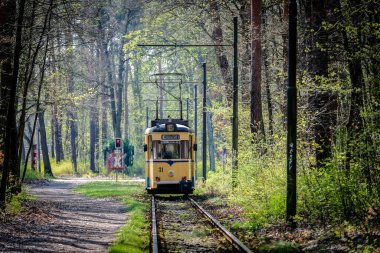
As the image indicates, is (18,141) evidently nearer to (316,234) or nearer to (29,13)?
→ (29,13)

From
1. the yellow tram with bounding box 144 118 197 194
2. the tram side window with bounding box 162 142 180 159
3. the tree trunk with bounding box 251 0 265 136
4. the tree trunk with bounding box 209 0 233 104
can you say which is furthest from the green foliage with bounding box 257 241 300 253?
the tree trunk with bounding box 209 0 233 104

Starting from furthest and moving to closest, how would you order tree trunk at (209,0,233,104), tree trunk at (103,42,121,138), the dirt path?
tree trunk at (103,42,121,138) → tree trunk at (209,0,233,104) → the dirt path

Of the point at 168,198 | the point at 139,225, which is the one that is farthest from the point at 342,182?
the point at 168,198

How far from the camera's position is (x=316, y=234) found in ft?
41.8

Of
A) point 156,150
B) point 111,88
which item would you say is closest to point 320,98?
point 156,150

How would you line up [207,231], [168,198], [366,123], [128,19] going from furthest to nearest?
[128,19], [168,198], [207,231], [366,123]

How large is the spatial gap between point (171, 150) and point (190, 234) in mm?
12460

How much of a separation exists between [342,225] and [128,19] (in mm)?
49400

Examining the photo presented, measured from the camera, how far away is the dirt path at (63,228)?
13164 millimetres

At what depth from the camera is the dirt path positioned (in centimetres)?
1316

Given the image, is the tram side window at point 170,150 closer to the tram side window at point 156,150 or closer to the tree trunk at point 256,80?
the tram side window at point 156,150

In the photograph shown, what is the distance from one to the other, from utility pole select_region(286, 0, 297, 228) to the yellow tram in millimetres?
13259

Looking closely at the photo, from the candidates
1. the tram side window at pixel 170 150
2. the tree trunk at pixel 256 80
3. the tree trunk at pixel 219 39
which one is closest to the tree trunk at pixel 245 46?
the tree trunk at pixel 219 39

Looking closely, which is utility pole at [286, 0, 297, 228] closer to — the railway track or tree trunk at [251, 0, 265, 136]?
the railway track
